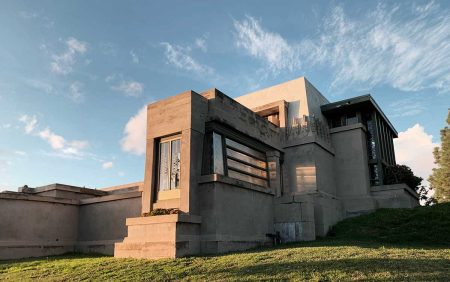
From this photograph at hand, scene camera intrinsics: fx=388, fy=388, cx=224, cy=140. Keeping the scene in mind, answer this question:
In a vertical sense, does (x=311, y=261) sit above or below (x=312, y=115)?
below

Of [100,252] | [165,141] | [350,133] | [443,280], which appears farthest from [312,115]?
[443,280]

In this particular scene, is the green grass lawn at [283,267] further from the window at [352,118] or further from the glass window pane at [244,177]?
the window at [352,118]

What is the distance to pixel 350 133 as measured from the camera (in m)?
27.6

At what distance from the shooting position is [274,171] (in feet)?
75.1

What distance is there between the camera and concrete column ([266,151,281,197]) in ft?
73.7

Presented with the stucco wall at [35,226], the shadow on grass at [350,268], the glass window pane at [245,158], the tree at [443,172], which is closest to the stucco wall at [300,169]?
the glass window pane at [245,158]

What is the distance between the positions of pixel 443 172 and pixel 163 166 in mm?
34752

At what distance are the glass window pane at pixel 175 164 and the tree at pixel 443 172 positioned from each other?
33.7m

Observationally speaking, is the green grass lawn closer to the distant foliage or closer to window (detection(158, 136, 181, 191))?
window (detection(158, 136, 181, 191))

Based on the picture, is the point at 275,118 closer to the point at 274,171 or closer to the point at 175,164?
the point at 274,171

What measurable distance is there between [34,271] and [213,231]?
686 centimetres

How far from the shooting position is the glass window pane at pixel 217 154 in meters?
17.8

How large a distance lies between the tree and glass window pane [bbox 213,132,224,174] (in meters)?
31.7

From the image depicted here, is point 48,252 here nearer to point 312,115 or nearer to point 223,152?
point 223,152
